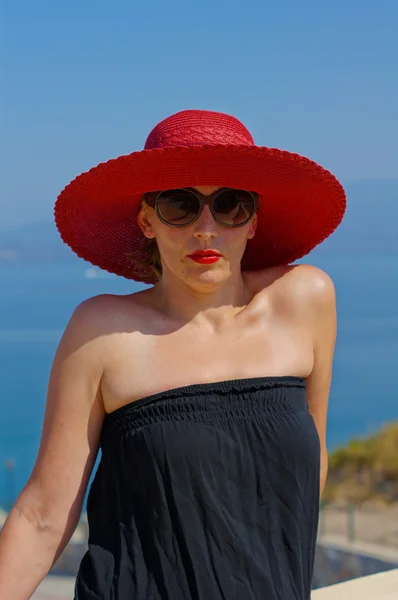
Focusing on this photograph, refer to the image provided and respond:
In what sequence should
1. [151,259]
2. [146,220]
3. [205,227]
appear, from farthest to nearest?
[151,259]
[146,220]
[205,227]

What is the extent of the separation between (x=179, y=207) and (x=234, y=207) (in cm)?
14

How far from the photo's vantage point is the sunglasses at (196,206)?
2.23m

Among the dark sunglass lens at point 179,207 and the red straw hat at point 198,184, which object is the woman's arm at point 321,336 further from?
the dark sunglass lens at point 179,207

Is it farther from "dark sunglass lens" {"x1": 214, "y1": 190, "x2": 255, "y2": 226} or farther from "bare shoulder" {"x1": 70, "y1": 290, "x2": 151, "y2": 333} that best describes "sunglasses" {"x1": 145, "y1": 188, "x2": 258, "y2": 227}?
"bare shoulder" {"x1": 70, "y1": 290, "x2": 151, "y2": 333}

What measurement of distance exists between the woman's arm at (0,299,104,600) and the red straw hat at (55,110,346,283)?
33 cm

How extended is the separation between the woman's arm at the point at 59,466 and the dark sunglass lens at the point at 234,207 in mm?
384

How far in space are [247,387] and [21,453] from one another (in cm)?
2297

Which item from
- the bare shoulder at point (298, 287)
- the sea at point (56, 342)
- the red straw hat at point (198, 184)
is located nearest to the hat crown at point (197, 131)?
the red straw hat at point (198, 184)

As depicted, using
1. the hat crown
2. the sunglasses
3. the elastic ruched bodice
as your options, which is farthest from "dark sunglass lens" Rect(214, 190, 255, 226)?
the elastic ruched bodice

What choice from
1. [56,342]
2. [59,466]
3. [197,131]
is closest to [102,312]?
[59,466]

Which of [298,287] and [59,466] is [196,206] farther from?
[59,466]

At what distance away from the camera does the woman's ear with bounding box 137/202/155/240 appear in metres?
2.37

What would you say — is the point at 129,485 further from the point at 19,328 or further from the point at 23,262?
the point at 23,262

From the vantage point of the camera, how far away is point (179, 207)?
88.4 inches
